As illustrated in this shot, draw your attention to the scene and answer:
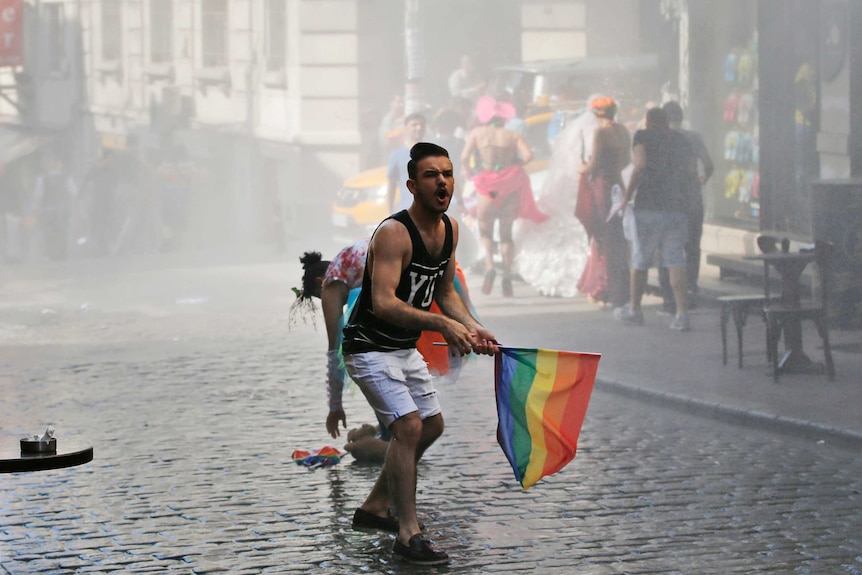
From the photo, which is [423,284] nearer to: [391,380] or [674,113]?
[391,380]

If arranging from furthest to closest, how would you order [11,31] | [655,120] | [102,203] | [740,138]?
[11,31] → [102,203] → [740,138] → [655,120]

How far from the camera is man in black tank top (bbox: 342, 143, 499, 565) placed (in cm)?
628

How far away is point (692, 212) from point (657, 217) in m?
1.61

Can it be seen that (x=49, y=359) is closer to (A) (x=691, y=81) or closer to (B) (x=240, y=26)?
(A) (x=691, y=81)

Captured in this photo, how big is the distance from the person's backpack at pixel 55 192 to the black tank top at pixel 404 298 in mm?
23608

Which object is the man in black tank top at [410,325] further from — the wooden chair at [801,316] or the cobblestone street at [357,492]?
the wooden chair at [801,316]

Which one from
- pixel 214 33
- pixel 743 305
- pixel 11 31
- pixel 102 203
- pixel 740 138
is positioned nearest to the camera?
pixel 743 305

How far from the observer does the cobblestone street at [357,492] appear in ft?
21.3

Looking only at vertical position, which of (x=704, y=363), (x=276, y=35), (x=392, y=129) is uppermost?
(x=276, y=35)

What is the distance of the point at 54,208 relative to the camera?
29062mm

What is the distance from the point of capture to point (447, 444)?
9312 millimetres

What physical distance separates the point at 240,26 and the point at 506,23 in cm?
535

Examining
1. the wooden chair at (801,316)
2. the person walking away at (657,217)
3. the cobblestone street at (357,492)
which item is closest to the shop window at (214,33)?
the person walking away at (657,217)

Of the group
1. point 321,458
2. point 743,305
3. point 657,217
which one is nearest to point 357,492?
point 321,458
